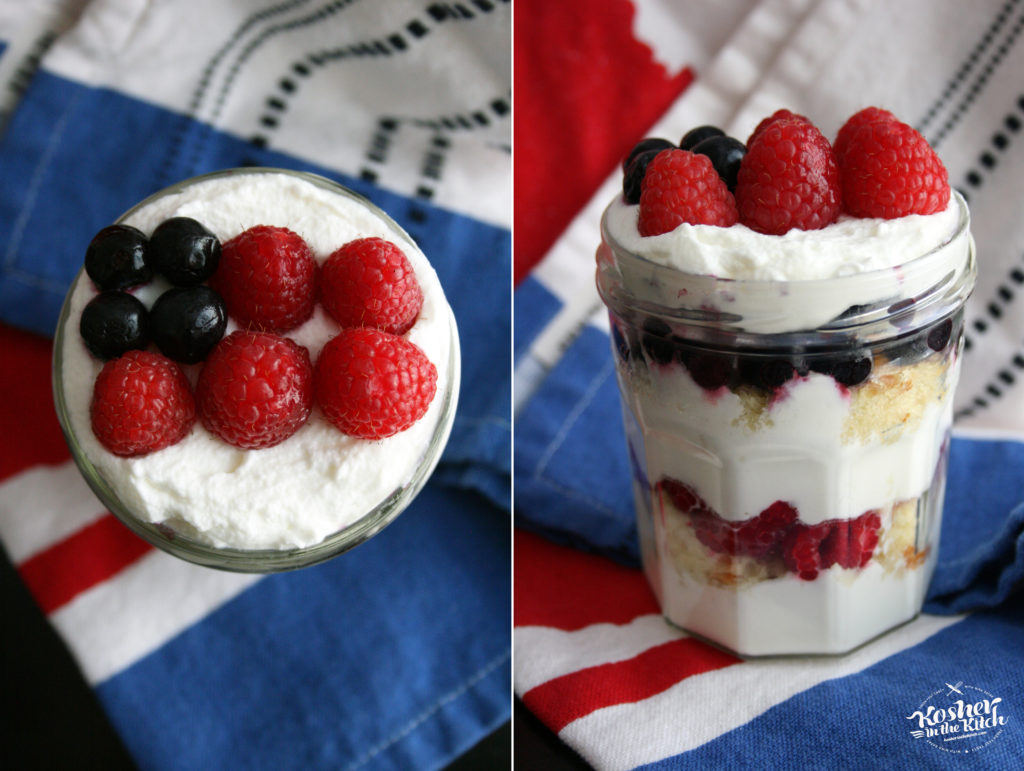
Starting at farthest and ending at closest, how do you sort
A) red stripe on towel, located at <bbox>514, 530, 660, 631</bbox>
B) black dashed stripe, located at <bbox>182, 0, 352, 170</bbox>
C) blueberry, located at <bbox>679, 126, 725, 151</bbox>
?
black dashed stripe, located at <bbox>182, 0, 352, 170</bbox> < red stripe on towel, located at <bbox>514, 530, 660, 631</bbox> < blueberry, located at <bbox>679, 126, 725, 151</bbox>

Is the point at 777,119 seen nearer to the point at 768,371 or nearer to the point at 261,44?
the point at 768,371

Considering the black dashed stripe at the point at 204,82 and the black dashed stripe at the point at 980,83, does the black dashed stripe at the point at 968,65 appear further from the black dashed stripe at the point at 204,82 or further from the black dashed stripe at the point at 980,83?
the black dashed stripe at the point at 204,82

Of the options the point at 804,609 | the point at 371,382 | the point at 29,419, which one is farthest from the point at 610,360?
the point at 29,419

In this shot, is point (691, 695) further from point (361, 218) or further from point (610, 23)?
point (610, 23)

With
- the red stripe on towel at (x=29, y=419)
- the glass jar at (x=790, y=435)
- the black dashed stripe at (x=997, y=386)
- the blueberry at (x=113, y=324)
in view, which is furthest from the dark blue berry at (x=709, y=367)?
the red stripe on towel at (x=29, y=419)

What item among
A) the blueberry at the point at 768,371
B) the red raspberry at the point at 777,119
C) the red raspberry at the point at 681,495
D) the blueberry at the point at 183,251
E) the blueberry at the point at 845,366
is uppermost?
the red raspberry at the point at 777,119

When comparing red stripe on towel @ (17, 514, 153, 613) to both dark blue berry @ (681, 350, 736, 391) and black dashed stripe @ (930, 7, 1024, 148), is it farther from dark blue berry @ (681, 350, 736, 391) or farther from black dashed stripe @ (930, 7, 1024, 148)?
black dashed stripe @ (930, 7, 1024, 148)

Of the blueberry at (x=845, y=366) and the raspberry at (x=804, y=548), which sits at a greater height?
the blueberry at (x=845, y=366)

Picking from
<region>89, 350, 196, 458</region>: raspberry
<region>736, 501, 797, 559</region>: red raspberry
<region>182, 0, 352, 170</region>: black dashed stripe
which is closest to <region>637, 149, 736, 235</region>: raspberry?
<region>736, 501, 797, 559</region>: red raspberry
